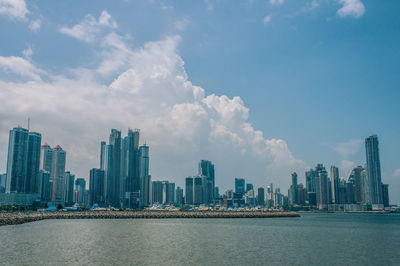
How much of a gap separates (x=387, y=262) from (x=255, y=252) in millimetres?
16026

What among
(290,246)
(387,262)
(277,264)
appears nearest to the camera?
(277,264)

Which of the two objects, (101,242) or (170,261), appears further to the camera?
(101,242)

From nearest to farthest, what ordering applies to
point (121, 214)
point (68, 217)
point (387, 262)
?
point (387, 262), point (68, 217), point (121, 214)

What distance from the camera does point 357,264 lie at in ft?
141

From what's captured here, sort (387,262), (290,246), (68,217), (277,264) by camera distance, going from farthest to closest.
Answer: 1. (68,217)
2. (290,246)
3. (387,262)
4. (277,264)

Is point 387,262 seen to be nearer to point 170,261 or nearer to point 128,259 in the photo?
point 170,261

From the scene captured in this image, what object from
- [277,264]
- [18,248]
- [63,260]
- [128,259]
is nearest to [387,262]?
[277,264]

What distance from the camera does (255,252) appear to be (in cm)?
5041

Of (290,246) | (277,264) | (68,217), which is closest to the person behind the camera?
(277,264)

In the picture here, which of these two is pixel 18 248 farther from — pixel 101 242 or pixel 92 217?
pixel 92 217

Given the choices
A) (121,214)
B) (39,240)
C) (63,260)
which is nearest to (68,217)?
(121,214)

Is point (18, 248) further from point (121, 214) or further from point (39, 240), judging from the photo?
point (121, 214)

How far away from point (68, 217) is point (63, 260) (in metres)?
103

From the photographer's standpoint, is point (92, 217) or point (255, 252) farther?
point (92, 217)
